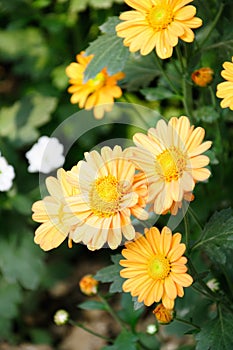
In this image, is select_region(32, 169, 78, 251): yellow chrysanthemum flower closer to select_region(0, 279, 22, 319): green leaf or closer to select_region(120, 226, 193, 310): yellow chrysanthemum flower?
select_region(120, 226, 193, 310): yellow chrysanthemum flower

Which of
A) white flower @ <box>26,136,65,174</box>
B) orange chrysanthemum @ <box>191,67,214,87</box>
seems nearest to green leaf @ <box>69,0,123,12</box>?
white flower @ <box>26,136,65,174</box>

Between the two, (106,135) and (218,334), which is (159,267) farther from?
(106,135)

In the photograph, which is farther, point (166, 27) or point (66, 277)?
point (66, 277)

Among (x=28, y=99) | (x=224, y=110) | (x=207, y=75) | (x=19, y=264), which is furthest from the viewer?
(x=28, y=99)

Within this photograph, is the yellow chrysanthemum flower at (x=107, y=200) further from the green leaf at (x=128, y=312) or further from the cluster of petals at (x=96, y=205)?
the green leaf at (x=128, y=312)

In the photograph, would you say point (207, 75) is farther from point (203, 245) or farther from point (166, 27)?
point (203, 245)

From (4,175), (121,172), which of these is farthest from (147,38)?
(4,175)
